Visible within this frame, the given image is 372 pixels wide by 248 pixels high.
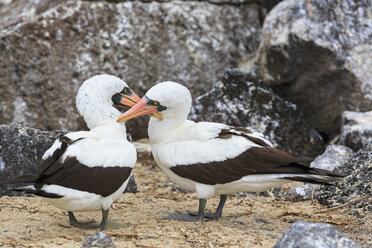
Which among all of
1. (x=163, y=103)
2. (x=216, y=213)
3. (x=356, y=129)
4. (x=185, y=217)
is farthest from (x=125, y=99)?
(x=356, y=129)

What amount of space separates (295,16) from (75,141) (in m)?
4.10

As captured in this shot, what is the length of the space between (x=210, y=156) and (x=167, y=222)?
68 centimetres

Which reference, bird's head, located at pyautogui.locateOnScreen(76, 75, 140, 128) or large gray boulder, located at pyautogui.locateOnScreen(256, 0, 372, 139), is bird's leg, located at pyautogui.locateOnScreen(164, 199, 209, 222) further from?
large gray boulder, located at pyautogui.locateOnScreen(256, 0, 372, 139)

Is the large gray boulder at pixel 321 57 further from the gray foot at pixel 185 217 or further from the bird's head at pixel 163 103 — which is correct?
the gray foot at pixel 185 217

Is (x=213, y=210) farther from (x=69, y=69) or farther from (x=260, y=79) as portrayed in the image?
(x=69, y=69)

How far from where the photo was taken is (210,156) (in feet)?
18.1

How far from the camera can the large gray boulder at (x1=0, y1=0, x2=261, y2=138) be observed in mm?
8555

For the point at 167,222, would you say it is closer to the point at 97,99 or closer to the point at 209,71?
the point at 97,99

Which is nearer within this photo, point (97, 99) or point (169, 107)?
point (97, 99)

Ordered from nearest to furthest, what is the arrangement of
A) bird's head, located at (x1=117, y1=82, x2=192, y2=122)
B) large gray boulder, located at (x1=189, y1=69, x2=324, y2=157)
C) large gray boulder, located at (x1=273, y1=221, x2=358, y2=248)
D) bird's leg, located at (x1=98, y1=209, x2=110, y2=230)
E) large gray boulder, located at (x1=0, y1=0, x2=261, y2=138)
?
large gray boulder, located at (x1=273, y1=221, x2=358, y2=248) → bird's leg, located at (x1=98, y1=209, x2=110, y2=230) → bird's head, located at (x1=117, y1=82, x2=192, y2=122) → large gray boulder, located at (x1=189, y1=69, x2=324, y2=157) → large gray boulder, located at (x1=0, y1=0, x2=261, y2=138)

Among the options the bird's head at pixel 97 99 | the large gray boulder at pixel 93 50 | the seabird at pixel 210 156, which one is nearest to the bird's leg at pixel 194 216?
the seabird at pixel 210 156

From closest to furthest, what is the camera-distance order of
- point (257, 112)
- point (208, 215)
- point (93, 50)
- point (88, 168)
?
point (88, 168) → point (208, 215) → point (257, 112) → point (93, 50)

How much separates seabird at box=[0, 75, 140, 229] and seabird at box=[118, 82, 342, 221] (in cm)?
28

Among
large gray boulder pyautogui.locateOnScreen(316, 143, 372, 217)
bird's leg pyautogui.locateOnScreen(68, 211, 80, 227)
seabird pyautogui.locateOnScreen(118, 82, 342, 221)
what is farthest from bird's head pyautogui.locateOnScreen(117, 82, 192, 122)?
large gray boulder pyautogui.locateOnScreen(316, 143, 372, 217)
